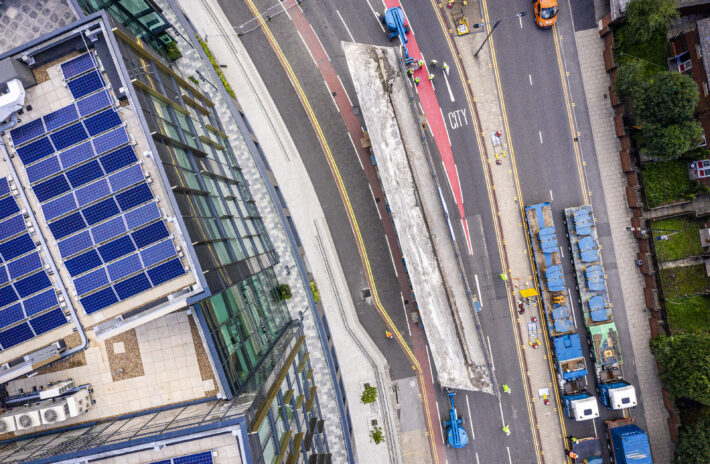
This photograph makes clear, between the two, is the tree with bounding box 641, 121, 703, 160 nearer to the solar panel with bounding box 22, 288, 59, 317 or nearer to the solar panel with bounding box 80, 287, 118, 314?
the solar panel with bounding box 80, 287, 118, 314

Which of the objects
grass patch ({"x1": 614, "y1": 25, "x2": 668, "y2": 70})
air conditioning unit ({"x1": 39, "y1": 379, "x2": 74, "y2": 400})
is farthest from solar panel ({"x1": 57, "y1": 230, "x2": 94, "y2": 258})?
grass patch ({"x1": 614, "y1": 25, "x2": 668, "y2": 70})

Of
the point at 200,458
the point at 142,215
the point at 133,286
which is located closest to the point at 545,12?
the point at 142,215

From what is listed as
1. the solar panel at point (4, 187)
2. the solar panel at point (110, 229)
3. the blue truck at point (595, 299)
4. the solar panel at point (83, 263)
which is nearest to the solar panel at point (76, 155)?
the solar panel at point (4, 187)

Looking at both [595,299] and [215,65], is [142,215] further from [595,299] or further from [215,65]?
[595,299]

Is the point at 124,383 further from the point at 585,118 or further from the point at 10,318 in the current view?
the point at 585,118

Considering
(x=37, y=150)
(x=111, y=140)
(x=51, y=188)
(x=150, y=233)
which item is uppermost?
(x=37, y=150)

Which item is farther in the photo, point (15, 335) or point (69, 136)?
point (15, 335)
